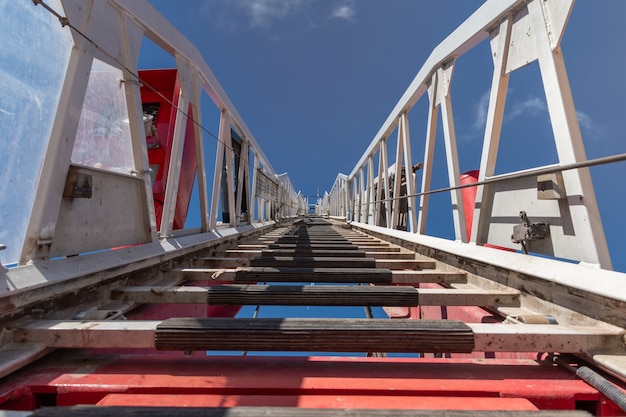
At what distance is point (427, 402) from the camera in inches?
35.2

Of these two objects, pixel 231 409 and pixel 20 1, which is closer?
pixel 231 409

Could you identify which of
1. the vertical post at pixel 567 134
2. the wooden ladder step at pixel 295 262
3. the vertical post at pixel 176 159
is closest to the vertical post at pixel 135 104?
the vertical post at pixel 176 159

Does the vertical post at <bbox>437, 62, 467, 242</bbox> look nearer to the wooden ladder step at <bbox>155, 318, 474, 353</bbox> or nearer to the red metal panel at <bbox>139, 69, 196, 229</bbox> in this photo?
the wooden ladder step at <bbox>155, 318, 474, 353</bbox>

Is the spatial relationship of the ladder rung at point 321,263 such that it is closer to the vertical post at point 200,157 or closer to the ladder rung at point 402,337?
the vertical post at point 200,157

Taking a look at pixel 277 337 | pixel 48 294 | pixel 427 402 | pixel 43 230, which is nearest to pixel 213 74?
pixel 43 230

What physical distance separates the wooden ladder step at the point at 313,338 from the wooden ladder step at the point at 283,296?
0.40m

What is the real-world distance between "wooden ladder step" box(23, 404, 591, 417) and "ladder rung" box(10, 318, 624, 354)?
0.30 meters

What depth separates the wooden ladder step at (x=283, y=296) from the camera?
153 centimetres

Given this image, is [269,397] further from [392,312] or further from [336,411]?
[392,312]

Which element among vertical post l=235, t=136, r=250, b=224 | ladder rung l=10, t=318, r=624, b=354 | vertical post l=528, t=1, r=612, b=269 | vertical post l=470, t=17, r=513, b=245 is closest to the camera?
ladder rung l=10, t=318, r=624, b=354

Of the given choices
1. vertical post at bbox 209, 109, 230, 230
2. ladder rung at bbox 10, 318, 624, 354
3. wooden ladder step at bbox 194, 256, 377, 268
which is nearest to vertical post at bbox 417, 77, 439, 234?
wooden ladder step at bbox 194, 256, 377, 268

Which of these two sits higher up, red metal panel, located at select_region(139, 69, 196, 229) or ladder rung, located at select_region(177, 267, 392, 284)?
red metal panel, located at select_region(139, 69, 196, 229)

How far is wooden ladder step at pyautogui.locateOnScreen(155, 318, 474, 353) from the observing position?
1.10 meters

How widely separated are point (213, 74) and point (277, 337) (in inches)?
129
